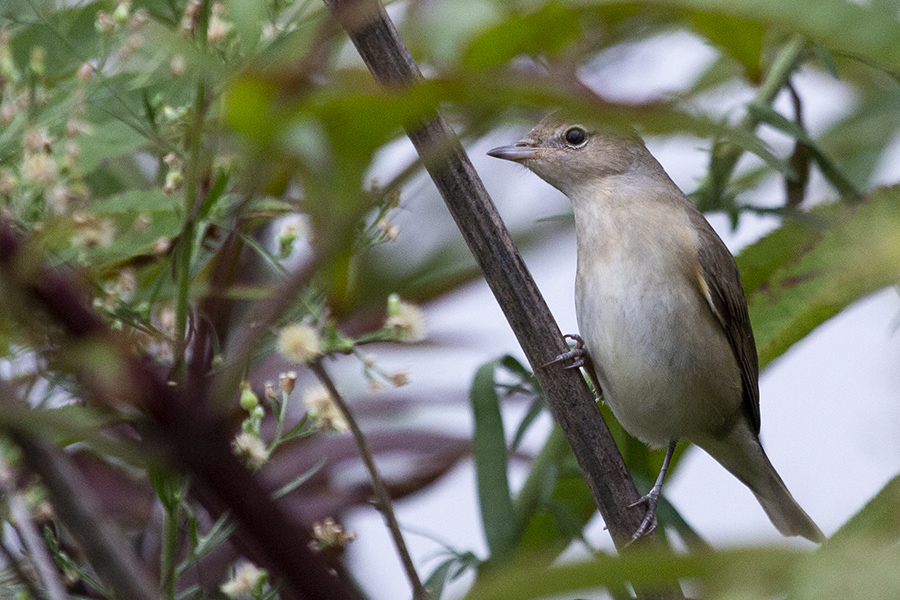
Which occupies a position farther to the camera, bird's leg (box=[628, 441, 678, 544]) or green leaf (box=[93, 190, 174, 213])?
green leaf (box=[93, 190, 174, 213])

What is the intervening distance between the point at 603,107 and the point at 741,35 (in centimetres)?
134

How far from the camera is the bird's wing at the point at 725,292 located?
107 inches

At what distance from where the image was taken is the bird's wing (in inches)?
107

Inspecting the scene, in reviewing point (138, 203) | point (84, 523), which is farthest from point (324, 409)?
point (84, 523)

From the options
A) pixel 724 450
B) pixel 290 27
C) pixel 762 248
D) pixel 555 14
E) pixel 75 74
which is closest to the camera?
pixel 555 14

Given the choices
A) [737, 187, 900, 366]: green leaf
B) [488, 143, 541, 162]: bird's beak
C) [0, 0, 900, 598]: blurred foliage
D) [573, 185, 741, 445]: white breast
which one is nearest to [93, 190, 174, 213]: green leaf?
[0, 0, 900, 598]: blurred foliage

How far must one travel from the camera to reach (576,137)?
296cm

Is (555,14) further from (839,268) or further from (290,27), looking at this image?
(290,27)

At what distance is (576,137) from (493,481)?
5.86 ft

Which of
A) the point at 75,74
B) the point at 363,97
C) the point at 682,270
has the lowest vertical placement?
the point at 363,97

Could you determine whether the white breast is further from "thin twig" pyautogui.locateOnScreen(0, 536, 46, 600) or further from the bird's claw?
"thin twig" pyautogui.locateOnScreen(0, 536, 46, 600)

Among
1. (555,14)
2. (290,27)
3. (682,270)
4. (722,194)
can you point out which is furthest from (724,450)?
(555,14)

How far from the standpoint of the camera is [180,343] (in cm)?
79

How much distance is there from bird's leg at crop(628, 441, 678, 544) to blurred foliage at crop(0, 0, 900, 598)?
3 centimetres
